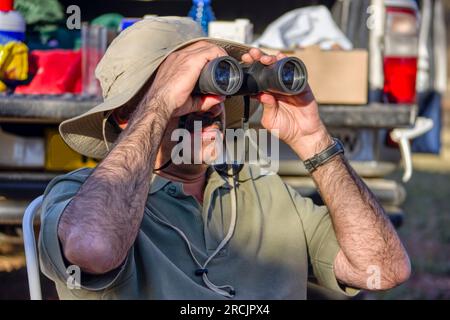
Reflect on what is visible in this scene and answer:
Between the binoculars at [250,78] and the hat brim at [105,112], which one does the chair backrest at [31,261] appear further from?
the binoculars at [250,78]

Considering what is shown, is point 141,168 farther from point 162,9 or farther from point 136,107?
point 162,9

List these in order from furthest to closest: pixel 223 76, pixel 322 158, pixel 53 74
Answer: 1. pixel 53 74
2. pixel 322 158
3. pixel 223 76

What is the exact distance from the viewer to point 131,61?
2695 millimetres

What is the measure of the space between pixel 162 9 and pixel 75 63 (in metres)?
0.96

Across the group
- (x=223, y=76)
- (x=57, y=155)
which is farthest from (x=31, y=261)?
(x=57, y=155)

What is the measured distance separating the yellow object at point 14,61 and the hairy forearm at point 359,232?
1.48 meters

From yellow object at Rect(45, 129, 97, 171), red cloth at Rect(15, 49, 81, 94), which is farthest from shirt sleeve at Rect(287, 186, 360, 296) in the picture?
red cloth at Rect(15, 49, 81, 94)

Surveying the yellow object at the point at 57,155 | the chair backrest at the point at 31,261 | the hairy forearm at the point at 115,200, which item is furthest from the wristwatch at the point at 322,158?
the yellow object at the point at 57,155

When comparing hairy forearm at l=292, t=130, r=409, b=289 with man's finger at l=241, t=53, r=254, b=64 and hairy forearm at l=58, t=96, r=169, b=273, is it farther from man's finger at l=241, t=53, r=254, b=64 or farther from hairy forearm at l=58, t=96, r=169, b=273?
hairy forearm at l=58, t=96, r=169, b=273

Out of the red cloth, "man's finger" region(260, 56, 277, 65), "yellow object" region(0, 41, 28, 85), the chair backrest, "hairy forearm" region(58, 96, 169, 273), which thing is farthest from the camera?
the red cloth

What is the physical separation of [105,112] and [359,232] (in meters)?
0.76

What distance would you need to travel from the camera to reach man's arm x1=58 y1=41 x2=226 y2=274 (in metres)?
2.31

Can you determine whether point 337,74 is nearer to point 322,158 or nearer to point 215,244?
point 322,158

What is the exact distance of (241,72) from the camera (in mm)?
2455
